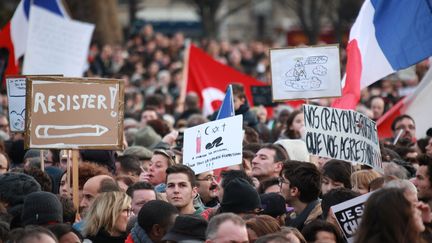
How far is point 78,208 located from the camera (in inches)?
444

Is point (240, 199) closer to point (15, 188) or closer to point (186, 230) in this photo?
point (186, 230)

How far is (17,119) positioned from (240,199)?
13.3 ft

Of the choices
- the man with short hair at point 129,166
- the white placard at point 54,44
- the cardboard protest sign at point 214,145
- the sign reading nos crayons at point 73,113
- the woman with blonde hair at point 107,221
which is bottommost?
the woman with blonde hair at point 107,221

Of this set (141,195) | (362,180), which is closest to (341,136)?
(362,180)

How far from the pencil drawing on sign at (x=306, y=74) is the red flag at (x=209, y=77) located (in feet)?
23.2

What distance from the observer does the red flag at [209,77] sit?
2125 centimetres

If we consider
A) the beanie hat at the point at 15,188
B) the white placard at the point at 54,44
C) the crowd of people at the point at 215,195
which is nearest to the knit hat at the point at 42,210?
the crowd of people at the point at 215,195

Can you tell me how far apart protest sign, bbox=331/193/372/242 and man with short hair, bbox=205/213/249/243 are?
1.04m

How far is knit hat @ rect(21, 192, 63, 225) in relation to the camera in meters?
9.45

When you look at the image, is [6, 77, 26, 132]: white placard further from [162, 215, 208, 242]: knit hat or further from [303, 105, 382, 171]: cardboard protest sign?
[162, 215, 208, 242]: knit hat

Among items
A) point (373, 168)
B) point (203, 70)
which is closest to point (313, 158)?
point (373, 168)

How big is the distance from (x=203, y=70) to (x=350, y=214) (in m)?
12.7

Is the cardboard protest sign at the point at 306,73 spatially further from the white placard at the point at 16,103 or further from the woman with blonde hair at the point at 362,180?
the woman with blonde hair at the point at 362,180

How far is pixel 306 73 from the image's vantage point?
13.8 meters
